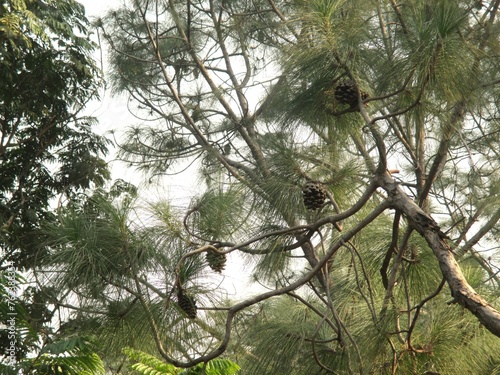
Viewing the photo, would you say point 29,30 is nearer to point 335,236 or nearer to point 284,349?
point 335,236

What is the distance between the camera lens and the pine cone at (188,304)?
5.57 ft

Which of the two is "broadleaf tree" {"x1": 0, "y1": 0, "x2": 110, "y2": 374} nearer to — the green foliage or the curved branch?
the green foliage

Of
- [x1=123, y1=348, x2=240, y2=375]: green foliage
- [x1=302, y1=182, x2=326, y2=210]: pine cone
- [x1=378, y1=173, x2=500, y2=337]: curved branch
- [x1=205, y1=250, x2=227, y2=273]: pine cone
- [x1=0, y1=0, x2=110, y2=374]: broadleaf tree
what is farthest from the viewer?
[x1=0, y1=0, x2=110, y2=374]: broadleaf tree

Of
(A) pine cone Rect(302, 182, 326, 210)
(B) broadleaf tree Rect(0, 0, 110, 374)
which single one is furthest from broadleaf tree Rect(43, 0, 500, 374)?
(B) broadleaf tree Rect(0, 0, 110, 374)

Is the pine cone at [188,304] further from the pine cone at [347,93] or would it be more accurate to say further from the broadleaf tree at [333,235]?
the pine cone at [347,93]

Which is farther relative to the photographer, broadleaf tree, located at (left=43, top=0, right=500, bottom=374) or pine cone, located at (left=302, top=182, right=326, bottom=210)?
pine cone, located at (left=302, top=182, right=326, bottom=210)

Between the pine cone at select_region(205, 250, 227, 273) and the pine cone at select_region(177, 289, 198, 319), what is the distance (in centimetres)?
10

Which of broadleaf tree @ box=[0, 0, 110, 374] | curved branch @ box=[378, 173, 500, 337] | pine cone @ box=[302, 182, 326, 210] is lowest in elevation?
curved branch @ box=[378, 173, 500, 337]

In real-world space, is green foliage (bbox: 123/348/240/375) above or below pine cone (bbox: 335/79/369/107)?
below

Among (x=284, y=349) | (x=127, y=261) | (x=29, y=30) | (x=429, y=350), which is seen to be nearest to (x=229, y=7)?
(x=29, y=30)

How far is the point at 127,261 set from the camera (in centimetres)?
186

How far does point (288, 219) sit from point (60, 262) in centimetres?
56

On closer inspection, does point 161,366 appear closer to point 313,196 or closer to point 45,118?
point 313,196

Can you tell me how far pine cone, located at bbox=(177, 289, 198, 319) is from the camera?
5.57 feet
